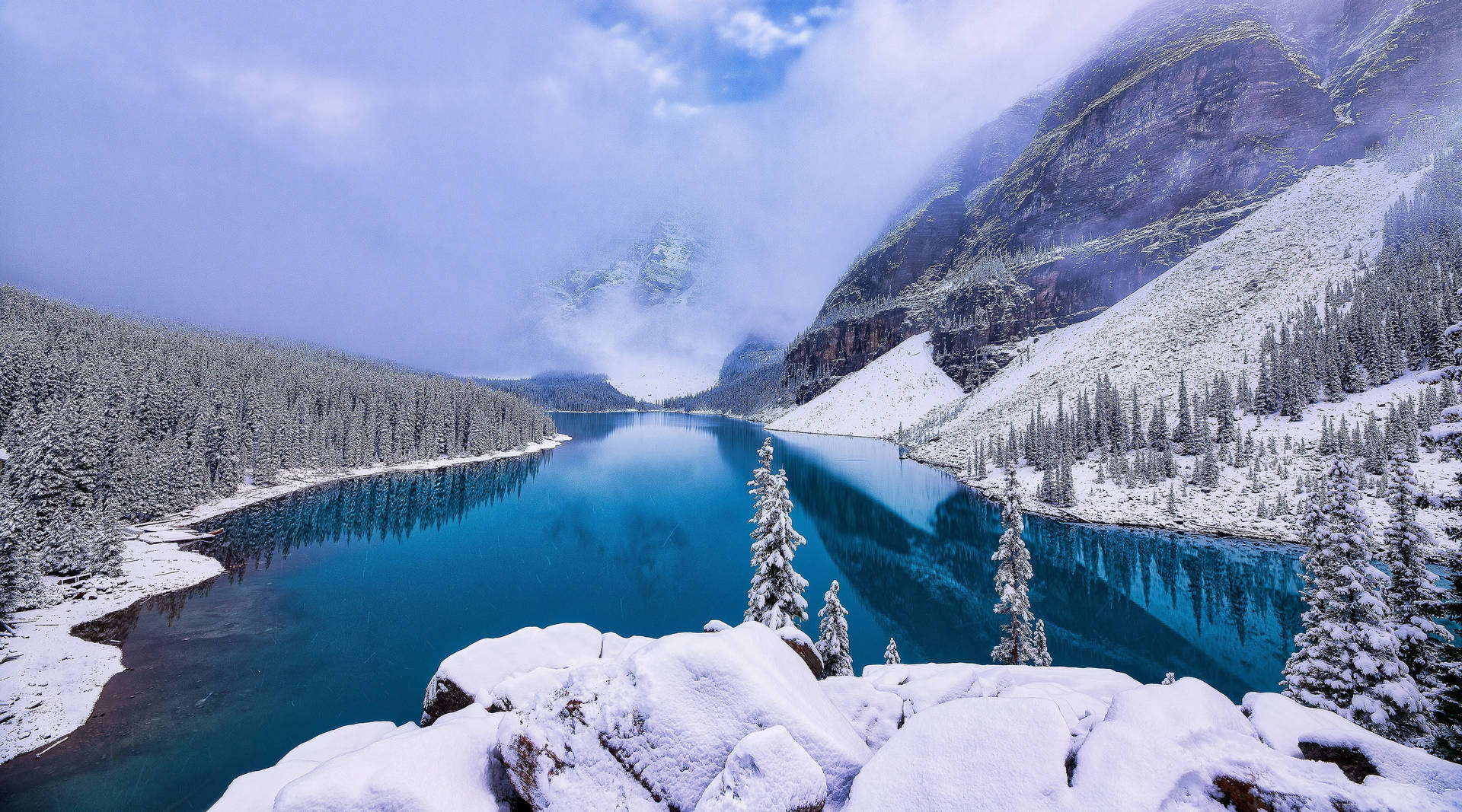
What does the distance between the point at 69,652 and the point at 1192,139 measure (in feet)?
831

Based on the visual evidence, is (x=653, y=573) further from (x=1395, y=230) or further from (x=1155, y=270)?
(x=1155, y=270)

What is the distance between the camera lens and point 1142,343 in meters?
110

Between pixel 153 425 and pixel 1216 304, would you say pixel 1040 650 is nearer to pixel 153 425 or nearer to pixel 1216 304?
pixel 153 425

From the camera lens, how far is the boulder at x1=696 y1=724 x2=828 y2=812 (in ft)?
18.9

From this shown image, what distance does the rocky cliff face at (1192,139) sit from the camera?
13988cm

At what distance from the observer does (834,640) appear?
20.2 m

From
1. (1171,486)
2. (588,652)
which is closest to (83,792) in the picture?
(588,652)

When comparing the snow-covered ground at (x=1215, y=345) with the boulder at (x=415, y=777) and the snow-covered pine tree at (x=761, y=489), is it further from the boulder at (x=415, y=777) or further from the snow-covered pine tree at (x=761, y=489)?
the boulder at (x=415, y=777)

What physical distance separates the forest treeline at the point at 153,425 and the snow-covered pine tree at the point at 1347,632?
56448 mm

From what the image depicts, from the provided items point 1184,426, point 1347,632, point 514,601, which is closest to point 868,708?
point 1347,632

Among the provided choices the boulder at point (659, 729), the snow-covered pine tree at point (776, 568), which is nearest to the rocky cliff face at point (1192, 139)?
the snow-covered pine tree at point (776, 568)

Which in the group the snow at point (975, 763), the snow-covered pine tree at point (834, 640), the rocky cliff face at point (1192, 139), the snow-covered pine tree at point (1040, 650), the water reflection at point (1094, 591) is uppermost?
the rocky cliff face at point (1192, 139)

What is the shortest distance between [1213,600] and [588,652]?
164ft

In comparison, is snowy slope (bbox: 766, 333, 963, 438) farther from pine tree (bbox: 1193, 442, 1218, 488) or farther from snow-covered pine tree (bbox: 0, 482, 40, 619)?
snow-covered pine tree (bbox: 0, 482, 40, 619)
